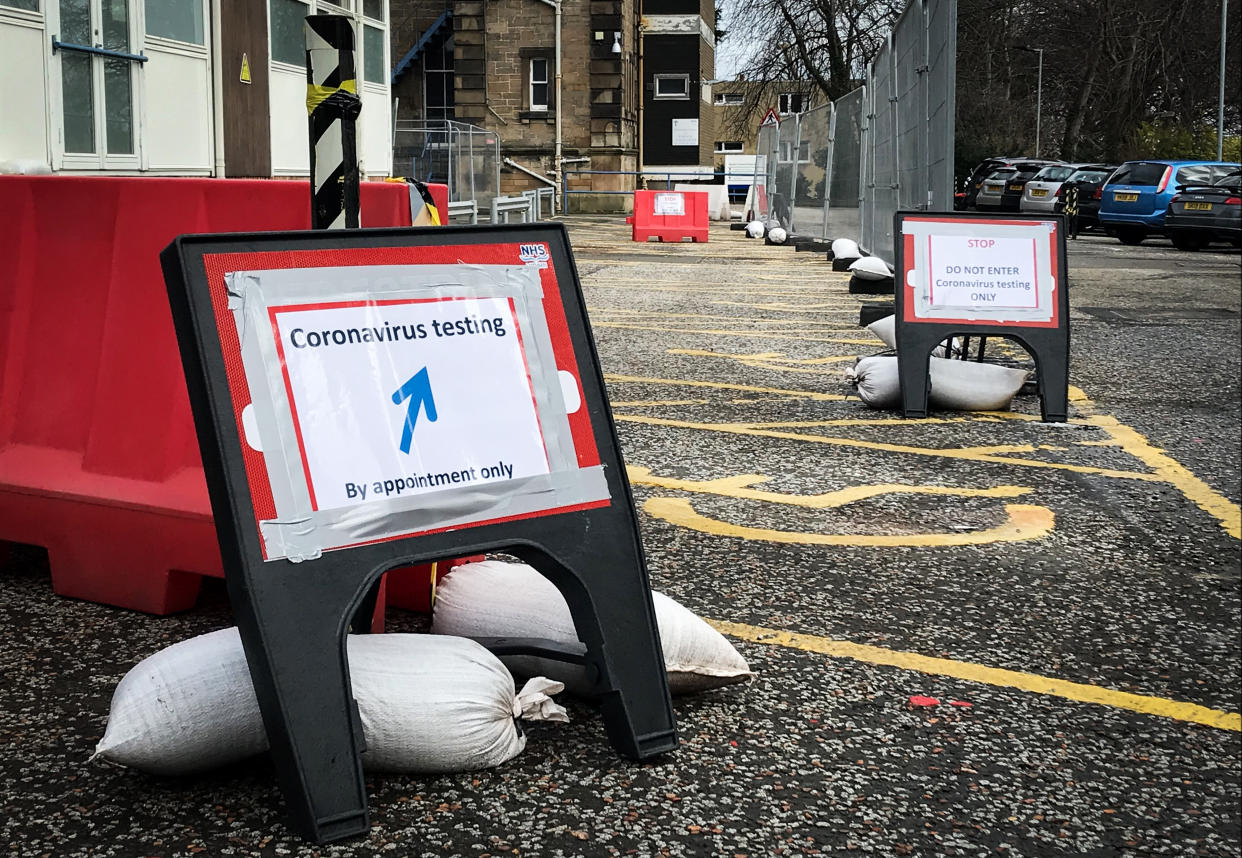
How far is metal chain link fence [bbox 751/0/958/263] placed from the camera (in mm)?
10922

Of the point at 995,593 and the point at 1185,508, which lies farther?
the point at 1185,508

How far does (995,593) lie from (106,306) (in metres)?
2.80

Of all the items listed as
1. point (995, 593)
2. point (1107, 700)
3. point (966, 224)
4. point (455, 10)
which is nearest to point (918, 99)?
point (966, 224)

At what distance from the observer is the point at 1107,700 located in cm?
347

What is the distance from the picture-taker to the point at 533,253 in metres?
3.19

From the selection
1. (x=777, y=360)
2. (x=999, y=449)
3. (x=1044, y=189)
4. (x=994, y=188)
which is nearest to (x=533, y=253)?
(x=999, y=449)

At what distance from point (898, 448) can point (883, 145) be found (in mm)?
10168

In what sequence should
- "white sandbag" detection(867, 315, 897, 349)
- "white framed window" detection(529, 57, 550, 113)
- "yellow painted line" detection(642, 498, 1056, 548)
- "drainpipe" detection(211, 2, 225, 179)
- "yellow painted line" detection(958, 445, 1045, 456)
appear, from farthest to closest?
"white framed window" detection(529, 57, 550, 113) → "drainpipe" detection(211, 2, 225, 179) → "white sandbag" detection(867, 315, 897, 349) → "yellow painted line" detection(958, 445, 1045, 456) → "yellow painted line" detection(642, 498, 1056, 548)

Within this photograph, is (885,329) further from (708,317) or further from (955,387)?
(708,317)


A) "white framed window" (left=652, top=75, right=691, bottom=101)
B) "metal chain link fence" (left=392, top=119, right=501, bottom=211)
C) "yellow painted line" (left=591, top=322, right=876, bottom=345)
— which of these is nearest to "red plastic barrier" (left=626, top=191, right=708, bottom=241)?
"metal chain link fence" (left=392, top=119, right=501, bottom=211)

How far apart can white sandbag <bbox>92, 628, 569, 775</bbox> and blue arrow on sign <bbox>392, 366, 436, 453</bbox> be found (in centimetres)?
47

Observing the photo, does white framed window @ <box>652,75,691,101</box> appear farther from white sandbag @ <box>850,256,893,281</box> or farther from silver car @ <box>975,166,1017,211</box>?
white sandbag @ <box>850,256,893,281</box>

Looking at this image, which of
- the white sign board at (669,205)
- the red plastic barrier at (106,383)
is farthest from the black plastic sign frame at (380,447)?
the white sign board at (669,205)

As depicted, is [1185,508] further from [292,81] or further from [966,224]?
[292,81]
